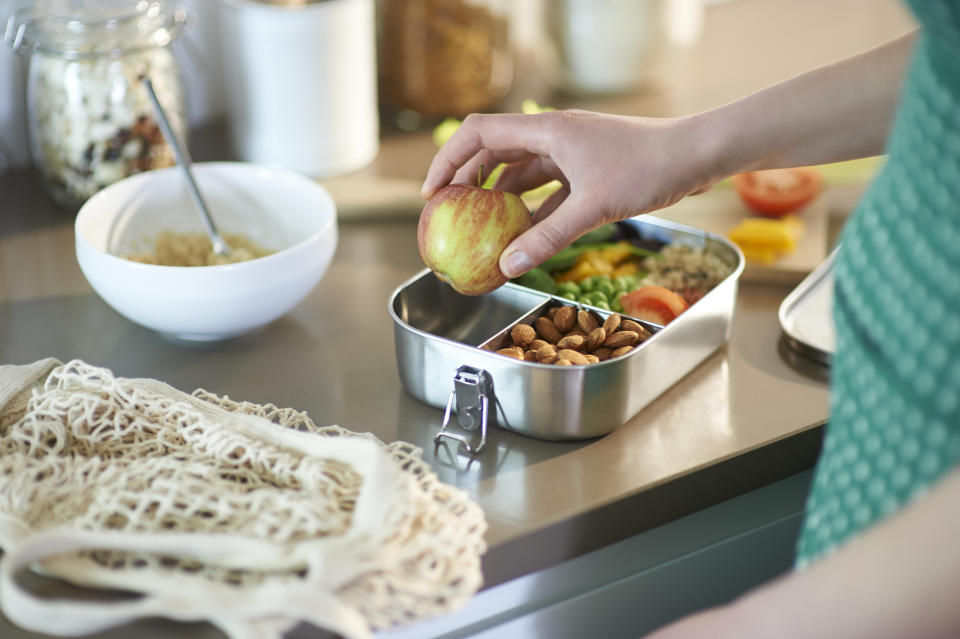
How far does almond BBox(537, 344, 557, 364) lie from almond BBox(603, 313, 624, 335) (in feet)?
0.19

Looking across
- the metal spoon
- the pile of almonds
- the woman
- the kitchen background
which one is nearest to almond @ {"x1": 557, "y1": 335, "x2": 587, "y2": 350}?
the pile of almonds

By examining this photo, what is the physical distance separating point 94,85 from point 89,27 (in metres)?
0.06

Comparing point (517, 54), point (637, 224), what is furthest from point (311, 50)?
point (517, 54)

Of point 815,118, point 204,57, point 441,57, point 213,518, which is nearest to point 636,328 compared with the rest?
point 815,118

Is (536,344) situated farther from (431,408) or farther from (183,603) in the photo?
(183,603)

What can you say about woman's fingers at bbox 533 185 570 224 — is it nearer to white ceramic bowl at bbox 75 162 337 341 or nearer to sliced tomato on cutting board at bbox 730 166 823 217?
white ceramic bowl at bbox 75 162 337 341

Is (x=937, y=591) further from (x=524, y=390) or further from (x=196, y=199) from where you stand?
(x=196, y=199)

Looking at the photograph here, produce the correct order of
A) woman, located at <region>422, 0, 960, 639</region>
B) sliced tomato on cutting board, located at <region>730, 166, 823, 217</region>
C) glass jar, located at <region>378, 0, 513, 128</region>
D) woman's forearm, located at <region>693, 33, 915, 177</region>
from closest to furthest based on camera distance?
woman, located at <region>422, 0, 960, 639</region>
woman's forearm, located at <region>693, 33, 915, 177</region>
sliced tomato on cutting board, located at <region>730, 166, 823, 217</region>
glass jar, located at <region>378, 0, 513, 128</region>

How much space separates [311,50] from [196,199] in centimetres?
27

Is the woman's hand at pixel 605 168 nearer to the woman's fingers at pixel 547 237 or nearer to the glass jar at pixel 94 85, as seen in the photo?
the woman's fingers at pixel 547 237

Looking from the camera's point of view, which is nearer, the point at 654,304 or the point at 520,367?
the point at 520,367

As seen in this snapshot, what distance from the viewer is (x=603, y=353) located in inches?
33.1

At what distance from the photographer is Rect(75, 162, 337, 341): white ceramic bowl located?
889mm

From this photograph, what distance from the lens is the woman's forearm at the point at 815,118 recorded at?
0.76 metres
